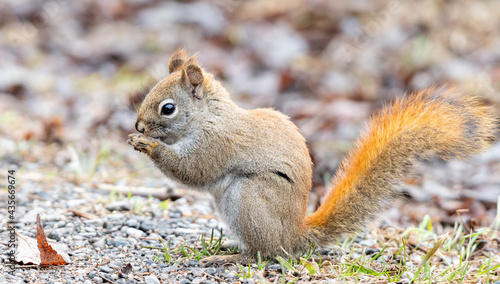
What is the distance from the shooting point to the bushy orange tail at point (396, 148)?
9.09 feet

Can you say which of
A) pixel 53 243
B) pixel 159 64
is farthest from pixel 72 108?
pixel 53 243

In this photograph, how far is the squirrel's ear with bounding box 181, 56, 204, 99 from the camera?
9.70 ft

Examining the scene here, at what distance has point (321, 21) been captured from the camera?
8.42 metres

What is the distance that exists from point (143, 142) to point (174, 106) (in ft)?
0.83

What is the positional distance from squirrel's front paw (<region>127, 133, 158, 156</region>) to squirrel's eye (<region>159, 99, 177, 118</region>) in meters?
0.15

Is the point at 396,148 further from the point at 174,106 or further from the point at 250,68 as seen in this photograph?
the point at 250,68

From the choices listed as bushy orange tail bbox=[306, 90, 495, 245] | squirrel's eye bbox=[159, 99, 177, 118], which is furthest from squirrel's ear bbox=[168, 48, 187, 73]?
bushy orange tail bbox=[306, 90, 495, 245]

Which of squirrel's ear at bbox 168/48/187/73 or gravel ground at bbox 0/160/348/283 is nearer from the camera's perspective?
gravel ground at bbox 0/160/348/283

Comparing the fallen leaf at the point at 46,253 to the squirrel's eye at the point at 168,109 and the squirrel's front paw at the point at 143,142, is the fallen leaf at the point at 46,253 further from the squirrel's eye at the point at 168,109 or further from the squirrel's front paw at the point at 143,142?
the squirrel's eye at the point at 168,109

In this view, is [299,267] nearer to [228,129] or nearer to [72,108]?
[228,129]

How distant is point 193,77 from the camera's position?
9.77ft

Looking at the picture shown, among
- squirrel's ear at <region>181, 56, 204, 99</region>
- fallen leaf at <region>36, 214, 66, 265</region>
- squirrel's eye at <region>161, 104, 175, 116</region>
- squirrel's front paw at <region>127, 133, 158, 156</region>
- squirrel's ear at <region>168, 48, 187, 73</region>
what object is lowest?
fallen leaf at <region>36, 214, 66, 265</region>

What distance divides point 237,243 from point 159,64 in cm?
457

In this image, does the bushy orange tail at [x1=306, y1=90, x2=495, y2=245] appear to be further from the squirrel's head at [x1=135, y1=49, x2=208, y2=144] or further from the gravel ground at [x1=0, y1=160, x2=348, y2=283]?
the squirrel's head at [x1=135, y1=49, x2=208, y2=144]
